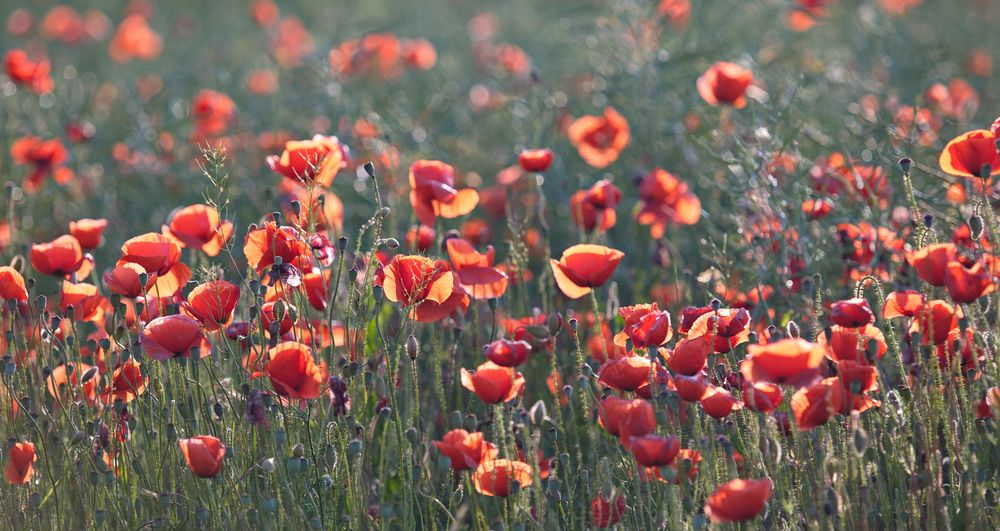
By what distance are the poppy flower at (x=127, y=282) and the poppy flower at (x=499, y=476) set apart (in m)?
0.74

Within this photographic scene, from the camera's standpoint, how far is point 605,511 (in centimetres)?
209

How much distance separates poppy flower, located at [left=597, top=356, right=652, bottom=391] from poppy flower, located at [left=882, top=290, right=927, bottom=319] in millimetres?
459

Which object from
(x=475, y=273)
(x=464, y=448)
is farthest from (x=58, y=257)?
(x=464, y=448)

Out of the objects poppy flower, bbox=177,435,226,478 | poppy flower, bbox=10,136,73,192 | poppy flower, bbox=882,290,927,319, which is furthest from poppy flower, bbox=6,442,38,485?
poppy flower, bbox=10,136,73,192

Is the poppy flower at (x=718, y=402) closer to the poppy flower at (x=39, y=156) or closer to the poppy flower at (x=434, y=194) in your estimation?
the poppy flower at (x=434, y=194)

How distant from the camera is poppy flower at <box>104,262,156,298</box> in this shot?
2.25 m

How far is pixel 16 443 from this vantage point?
7.36ft

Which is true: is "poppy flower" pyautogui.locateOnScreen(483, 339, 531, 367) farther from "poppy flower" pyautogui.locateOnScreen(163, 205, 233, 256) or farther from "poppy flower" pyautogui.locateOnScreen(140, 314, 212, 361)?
"poppy flower" pyautogui.locateOnScreen(163, 205, 233, 256)

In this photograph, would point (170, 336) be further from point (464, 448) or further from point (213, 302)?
point (464, 448)

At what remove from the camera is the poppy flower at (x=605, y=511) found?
6.61ft

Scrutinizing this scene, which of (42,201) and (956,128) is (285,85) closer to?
(42,201)

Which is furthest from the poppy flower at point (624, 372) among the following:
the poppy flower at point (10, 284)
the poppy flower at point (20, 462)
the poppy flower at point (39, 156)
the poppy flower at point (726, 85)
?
the poppy flower at point (39, 156)

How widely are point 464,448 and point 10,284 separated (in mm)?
1020

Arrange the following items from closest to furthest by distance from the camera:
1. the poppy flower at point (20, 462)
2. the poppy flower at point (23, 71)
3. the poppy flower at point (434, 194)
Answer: the poppy flower at point (20, 462) → the poppy flower at point (434, 194) → the poppy flower at point (23, 71)
